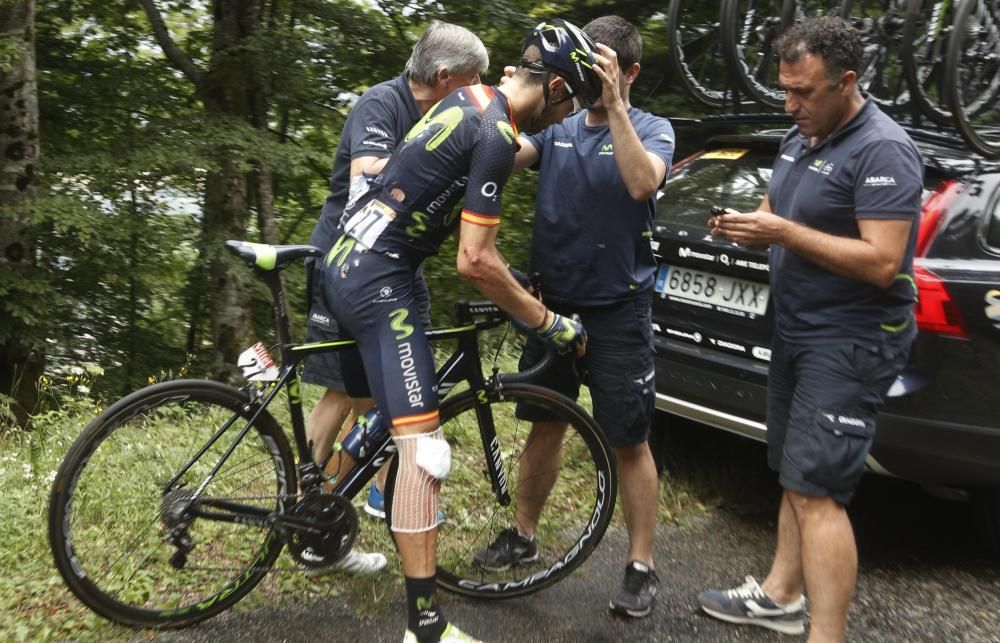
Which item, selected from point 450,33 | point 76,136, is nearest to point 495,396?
point 450,33

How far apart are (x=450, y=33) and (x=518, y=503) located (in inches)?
68.8

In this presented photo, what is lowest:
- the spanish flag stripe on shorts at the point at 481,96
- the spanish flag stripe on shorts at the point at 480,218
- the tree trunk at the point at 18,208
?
the tree trunk at the point at 18,208

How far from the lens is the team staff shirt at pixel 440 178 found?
292 cm

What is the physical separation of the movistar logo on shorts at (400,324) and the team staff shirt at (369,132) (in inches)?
31.2

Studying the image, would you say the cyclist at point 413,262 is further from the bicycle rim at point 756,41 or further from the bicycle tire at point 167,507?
the bicycle rim at point 756,41

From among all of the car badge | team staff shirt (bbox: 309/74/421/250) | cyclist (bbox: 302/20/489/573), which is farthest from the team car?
team staff shirt (bbox: 309/74/421/250)

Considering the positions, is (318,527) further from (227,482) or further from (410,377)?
(410,377)

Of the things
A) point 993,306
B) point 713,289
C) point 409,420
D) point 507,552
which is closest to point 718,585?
point 507,552

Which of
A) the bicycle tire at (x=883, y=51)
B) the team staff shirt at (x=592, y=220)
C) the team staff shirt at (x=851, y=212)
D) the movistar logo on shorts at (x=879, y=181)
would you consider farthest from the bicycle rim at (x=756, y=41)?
the movistar logo on shorts at (x=879, y=181)

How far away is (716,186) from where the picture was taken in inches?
181

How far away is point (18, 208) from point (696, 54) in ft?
17.4

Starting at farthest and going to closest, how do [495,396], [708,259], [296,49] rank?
[296,49] < [708,259] < [495,396]

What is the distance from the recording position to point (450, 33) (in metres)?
3.71

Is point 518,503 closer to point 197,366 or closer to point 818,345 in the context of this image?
point 818,345
